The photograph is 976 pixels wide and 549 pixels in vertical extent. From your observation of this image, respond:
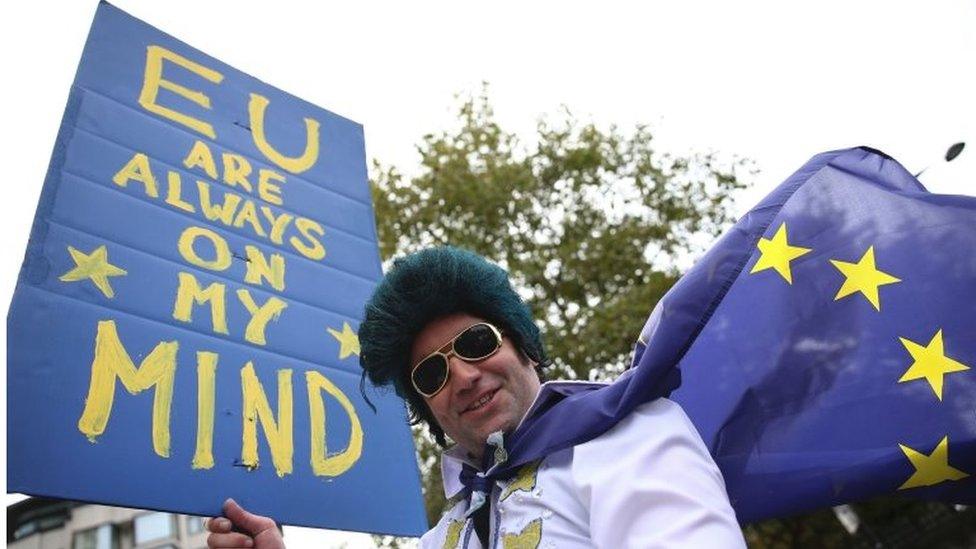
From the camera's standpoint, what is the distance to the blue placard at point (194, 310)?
184 centimetres

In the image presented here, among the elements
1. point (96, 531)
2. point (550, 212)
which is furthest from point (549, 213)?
point (96, 531)

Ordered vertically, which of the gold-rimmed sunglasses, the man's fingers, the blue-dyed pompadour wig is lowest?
the man's fingers

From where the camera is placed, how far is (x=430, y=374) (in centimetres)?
184

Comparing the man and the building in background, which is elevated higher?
the building in background

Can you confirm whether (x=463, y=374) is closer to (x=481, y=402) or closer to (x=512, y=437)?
(x=481, y=402)

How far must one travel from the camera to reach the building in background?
1300 inches

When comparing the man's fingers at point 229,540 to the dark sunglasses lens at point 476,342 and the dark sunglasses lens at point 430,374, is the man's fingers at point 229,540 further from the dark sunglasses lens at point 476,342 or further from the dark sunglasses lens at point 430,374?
the dark sunglasses lens at point 476,342

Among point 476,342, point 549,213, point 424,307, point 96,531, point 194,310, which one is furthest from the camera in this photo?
point 96,531

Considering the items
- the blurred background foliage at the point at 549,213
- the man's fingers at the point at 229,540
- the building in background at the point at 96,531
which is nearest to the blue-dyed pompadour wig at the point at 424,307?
the man's fingers at the point at 229,540

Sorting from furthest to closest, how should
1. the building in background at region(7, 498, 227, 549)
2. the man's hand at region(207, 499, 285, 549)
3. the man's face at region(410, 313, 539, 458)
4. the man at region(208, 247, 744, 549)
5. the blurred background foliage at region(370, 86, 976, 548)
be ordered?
the building in background at region(7, 498, 227, 549) → the blurred background foliage at region(370, 86, 976, 548) → the man's hand at region(207, 499, 285, 549) → the man's face at region(410, 313, 539, 458) → the man at region(208, 247, 744, 549)

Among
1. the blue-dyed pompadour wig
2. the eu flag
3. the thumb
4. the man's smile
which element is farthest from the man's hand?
the eu flag

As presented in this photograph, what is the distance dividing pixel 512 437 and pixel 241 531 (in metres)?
0.71

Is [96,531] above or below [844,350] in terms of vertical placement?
above

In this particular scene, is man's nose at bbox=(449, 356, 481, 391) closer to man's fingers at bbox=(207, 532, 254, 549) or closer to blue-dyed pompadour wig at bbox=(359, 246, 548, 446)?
blue-dyed pompadour wig at bbox=(359, 246, 548, 446)
